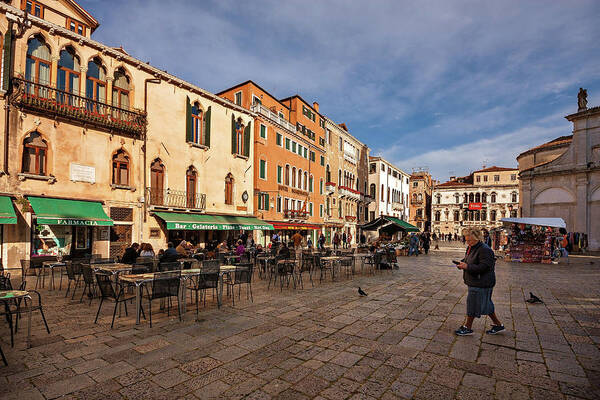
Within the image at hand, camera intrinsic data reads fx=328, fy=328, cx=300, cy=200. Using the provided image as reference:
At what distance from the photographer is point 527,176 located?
31453mm

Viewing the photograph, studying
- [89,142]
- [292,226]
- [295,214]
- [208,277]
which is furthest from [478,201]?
[208,277]

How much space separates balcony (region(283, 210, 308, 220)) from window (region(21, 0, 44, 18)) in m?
18.1

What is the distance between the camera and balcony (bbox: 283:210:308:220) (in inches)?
1035

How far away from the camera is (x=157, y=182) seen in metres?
16.8

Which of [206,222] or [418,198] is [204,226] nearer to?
[206,222]

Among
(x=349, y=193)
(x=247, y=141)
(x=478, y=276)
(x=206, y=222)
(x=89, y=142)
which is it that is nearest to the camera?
(x=478, y=276)

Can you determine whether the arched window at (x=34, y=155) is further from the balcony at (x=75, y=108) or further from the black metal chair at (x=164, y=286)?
the black metal chair at (x=164, y=286)

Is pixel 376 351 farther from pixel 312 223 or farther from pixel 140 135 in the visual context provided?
pixel 312 223

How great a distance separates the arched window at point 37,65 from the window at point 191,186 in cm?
718

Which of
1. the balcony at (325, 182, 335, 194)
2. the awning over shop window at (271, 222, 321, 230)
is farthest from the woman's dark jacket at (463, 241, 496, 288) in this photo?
the balcony at (325, 182, 335, 194)

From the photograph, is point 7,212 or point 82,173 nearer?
point 7,212

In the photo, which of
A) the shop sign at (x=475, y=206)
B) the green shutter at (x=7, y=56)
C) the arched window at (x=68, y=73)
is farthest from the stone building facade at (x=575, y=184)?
the green shutter at (x=7, y=56)

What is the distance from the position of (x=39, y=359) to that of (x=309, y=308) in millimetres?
4649

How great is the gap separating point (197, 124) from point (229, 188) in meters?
4.41
